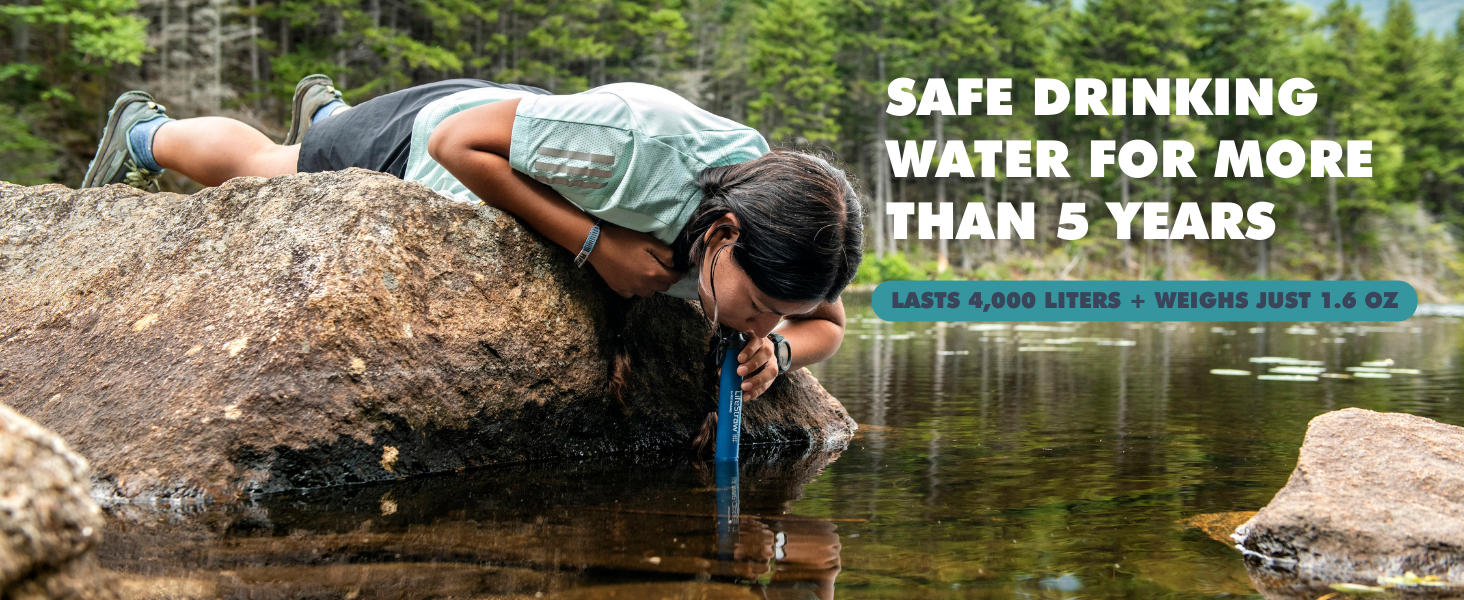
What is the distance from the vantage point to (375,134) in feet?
10.6

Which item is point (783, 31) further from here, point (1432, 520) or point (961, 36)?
point (1432, 520)

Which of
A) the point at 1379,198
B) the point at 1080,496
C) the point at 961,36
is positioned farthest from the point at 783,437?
the point at 1379,198

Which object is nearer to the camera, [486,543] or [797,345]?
[486,543]

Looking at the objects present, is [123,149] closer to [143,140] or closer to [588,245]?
[143,140]

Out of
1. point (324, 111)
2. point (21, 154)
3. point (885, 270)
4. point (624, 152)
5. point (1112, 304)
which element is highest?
point (21, 154)

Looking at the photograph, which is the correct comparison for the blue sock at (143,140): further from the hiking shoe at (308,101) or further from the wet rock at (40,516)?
the wet rock at (40,516)

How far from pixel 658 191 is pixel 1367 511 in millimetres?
1792

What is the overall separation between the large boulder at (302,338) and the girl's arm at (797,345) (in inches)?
19.5

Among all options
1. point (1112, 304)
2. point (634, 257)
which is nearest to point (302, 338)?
point (634, 257)

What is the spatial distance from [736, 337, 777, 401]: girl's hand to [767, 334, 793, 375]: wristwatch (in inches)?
2.9

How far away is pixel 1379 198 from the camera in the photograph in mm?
36156

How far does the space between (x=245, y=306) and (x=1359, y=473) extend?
267 cm

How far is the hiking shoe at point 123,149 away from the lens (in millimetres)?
3518

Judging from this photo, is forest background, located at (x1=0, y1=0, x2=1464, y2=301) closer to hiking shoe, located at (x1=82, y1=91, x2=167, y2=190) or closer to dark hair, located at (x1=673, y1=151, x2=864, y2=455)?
hiking shoe, located at (x1=82, y1=91, x2=167, y2=190)
